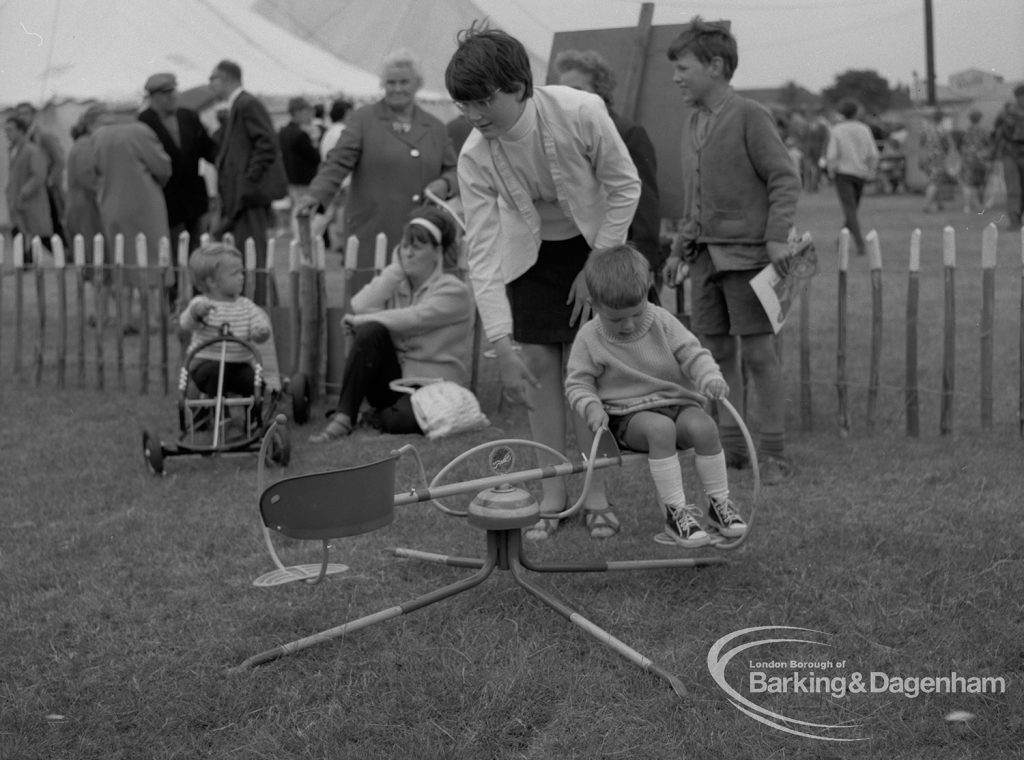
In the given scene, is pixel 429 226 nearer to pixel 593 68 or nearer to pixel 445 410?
pixel 445 410

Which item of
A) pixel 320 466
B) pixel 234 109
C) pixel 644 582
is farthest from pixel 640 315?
pixel 234 109

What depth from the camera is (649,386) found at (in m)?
4.02

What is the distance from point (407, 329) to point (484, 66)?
121 inches

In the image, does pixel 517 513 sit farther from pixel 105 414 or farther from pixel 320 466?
pixel 105 414

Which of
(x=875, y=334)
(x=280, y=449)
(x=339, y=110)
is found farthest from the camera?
(x=339, y=110)

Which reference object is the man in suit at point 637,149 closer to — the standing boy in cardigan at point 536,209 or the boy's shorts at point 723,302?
the boy's shorts at point 723,302

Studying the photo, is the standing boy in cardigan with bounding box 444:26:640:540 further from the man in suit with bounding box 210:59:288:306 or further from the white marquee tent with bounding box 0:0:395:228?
the white marquee tent with bounding box 0:0:395:228

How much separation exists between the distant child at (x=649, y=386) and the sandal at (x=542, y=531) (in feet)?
2.02

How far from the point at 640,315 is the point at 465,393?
251 cm

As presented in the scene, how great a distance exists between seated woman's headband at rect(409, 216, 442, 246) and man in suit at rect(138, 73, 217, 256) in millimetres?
4468

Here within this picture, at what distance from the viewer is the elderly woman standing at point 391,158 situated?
7.19 m

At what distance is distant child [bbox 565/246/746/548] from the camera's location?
3.83m

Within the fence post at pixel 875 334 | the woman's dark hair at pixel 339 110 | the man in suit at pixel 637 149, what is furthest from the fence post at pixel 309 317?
the woman's dark hair at pixel 339 110

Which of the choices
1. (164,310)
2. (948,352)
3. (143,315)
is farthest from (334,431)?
(948,352)
